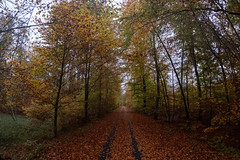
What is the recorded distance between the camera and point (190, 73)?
1390cm

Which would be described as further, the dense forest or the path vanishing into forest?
the path vanishing into forest

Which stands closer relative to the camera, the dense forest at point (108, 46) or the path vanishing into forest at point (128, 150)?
the dense forest at point (108, 46)

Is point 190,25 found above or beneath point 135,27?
above

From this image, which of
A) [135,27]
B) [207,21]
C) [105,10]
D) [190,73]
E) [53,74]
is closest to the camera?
[105,10]

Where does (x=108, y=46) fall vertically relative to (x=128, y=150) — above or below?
above

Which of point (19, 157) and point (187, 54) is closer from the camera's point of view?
point (19, 157)

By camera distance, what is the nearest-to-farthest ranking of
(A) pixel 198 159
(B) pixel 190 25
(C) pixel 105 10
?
(C) pixel 105 10 → (A) pixel 198 159 → (B) pixel 190 25

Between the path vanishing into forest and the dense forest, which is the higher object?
the dense forest

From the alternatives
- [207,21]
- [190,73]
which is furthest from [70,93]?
[190,73]

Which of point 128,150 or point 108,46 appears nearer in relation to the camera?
point 128,150

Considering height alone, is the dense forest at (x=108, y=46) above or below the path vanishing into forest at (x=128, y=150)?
above

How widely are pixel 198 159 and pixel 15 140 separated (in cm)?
1096

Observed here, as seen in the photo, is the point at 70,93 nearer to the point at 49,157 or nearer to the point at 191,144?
the point at 49,157

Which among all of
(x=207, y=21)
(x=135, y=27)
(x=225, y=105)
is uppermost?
(x=207, y=21)
